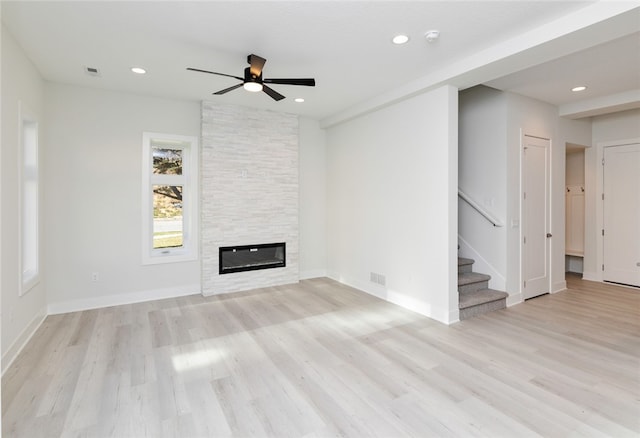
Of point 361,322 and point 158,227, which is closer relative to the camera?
point 361,322

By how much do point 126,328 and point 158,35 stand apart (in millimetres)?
3101

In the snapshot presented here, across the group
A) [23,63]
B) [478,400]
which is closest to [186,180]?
[23,63]

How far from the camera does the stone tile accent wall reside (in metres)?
4.97

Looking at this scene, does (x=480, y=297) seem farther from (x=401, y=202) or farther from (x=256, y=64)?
(x=256, y=64)

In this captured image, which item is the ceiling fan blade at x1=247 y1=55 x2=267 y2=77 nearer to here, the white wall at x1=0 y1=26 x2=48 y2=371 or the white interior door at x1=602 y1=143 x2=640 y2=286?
the white wall at x1=0 y1=26 x2=48 y2=371

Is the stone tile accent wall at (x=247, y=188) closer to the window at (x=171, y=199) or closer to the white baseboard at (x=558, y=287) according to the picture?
the window at (x=171, y=199)

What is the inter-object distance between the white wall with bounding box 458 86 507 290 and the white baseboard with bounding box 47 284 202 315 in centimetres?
426

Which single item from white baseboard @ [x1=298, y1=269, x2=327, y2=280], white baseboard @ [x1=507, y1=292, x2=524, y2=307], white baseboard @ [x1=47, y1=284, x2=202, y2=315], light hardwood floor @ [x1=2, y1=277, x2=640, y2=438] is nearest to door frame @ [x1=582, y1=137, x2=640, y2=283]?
light hardwood floor @ [x1=2, y1=277, x2=640, y2=438]

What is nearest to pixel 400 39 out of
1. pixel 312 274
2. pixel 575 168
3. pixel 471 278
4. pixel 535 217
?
pixel 471 278

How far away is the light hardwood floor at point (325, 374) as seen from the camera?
2.09 m

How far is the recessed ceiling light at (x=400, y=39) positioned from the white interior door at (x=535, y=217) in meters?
2.74

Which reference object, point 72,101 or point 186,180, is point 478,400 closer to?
point 186,180

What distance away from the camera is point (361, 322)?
388cm

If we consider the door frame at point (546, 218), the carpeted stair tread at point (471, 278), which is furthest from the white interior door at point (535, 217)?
the carpeted stair tread at point (471, 278)
